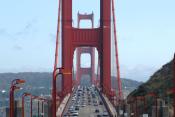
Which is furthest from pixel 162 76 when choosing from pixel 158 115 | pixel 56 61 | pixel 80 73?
pixel 80 73

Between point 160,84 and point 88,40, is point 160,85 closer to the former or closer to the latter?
point 160,84

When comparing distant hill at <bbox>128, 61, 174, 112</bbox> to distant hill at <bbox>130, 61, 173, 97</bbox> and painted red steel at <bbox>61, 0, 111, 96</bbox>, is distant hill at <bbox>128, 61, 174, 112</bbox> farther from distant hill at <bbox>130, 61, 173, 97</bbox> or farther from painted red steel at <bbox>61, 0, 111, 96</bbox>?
painted red steel at <bbox>61, 0, 111, 96</bbox>

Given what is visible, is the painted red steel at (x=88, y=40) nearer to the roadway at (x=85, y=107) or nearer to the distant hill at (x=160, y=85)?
the roadway at (x=85, y=107)

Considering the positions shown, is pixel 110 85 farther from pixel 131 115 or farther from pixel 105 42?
pixel 131 115

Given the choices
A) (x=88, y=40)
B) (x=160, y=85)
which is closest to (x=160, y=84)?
(x=160, y=85)

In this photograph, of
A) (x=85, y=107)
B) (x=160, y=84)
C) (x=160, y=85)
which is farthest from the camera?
(x=85, y=107)

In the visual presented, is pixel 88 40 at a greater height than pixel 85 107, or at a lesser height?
greater

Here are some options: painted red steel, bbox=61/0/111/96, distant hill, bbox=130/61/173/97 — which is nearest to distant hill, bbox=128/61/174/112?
distant hill, bbox=130/61/173/97

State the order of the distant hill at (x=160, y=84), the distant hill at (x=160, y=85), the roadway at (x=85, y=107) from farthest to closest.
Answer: the roadway at (x=85, y=107) < the distant hill at (x=160, y=84) < the distant hill at (x=160, y=85)

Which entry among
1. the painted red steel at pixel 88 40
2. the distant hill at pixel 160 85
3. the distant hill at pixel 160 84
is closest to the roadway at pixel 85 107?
the painted red steel at pixel 88 40
